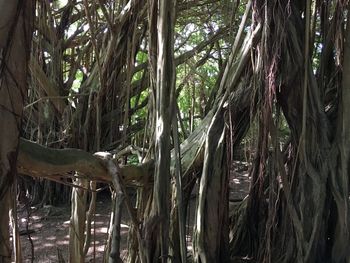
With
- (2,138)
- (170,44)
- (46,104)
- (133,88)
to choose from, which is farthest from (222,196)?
(46,104)

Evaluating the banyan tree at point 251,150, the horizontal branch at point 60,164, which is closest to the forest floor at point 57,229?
the banyan tree at point 251,150

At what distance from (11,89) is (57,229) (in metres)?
3.69

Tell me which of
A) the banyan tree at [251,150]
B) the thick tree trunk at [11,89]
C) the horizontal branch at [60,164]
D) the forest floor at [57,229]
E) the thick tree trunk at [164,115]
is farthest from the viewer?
the forest floor at [57,229]

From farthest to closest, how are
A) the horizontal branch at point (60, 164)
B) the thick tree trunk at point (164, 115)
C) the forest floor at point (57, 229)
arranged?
the forest floor at point (57, 229) < the thick tree trunk at point (164, 115) < the horizontal branch at point (60, 164)

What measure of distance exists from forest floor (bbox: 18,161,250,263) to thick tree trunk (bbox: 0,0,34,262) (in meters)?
2.33

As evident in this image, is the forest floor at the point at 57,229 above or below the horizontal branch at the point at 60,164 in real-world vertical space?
below

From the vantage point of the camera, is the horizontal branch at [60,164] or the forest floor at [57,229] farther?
the forest floor at [57,229]

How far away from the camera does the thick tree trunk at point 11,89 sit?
148cm

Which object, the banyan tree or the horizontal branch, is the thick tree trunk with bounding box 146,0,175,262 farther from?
the horizontal branch

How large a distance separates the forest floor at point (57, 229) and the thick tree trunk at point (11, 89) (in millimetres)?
2329

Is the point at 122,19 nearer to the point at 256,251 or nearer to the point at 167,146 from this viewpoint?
the point at 167,146

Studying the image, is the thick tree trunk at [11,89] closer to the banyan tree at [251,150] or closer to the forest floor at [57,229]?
the banyan tree at [251,150]

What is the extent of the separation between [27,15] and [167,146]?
95 cm

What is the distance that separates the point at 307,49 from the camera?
2914mm
